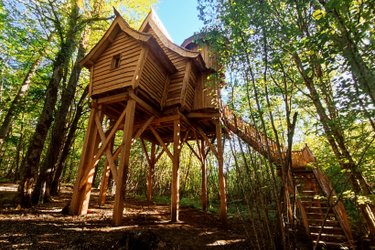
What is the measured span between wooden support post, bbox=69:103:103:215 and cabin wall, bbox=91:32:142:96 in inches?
50.4

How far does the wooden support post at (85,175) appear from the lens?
22.4 feet

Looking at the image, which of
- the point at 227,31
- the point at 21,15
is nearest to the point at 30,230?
the point at 227,31

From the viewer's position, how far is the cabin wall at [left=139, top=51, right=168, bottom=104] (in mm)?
7435

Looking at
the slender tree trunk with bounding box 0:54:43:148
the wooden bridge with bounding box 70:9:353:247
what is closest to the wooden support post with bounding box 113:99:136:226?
the wooden bridge with bounding box 70:9:353:247

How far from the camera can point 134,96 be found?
6.89 m

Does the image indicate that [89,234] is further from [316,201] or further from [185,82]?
[316,201]

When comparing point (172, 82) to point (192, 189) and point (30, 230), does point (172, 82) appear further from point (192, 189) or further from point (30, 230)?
point (192, 189)

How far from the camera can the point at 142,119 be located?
386 inches

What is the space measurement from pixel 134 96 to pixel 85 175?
324 cm

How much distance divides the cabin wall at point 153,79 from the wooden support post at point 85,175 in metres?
2.31

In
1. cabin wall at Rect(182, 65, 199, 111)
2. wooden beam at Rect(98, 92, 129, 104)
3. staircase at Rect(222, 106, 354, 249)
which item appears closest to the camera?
staircase at Rect(222, 106, 354, 249)

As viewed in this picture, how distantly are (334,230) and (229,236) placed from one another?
13.6 feet

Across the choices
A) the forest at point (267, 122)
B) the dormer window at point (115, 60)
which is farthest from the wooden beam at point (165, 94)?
the forest at point (267, 122)

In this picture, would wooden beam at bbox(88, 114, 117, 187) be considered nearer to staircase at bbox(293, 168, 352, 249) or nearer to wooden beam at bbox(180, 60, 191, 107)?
wooden beam at bbox(180, 60, 191, 107)
